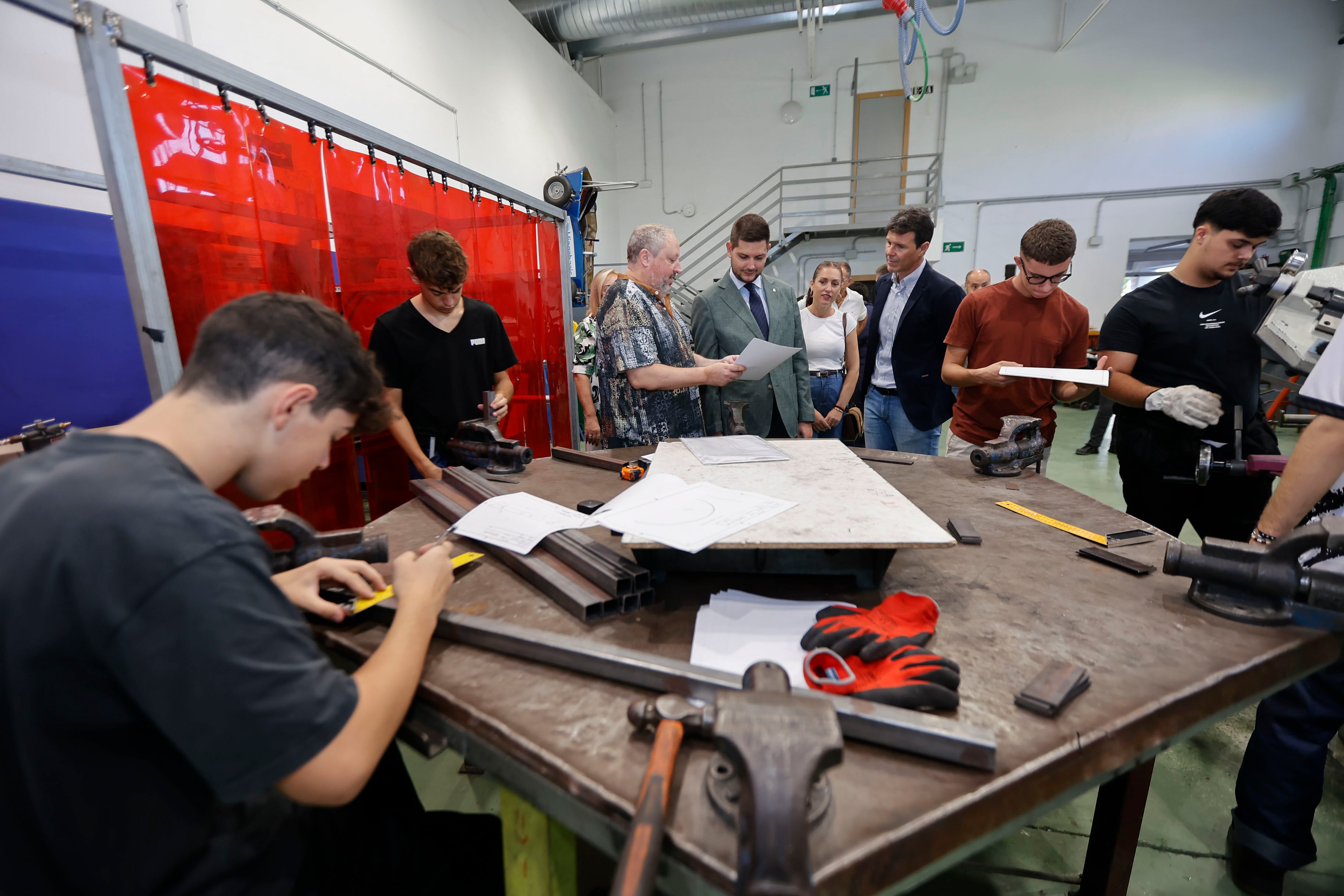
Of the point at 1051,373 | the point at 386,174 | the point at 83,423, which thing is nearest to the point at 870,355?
the point at 1051,373

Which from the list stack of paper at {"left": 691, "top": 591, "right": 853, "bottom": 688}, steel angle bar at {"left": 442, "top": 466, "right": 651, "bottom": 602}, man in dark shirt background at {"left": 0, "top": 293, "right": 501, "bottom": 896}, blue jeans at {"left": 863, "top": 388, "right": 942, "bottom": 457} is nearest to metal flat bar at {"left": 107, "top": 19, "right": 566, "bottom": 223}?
man in dark shirt background at {"left": 0, "top": 293, "right": 501, "bottom": 896}

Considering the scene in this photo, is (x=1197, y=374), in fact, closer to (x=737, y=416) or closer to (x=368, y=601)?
(x=737, y=416)

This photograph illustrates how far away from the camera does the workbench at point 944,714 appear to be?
562mm

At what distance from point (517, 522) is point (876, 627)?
28.6 inches

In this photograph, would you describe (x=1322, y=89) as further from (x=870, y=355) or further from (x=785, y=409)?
(x=785, y=409)

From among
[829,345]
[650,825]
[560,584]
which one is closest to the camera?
[650,825]

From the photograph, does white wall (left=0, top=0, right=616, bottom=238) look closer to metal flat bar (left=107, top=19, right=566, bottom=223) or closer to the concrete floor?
metal flat bar (left=107, top=19, right=566, bottom=223)

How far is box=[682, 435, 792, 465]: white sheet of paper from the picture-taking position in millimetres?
1385

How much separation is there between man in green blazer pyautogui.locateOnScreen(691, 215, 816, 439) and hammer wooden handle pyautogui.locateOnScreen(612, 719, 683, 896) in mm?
1942

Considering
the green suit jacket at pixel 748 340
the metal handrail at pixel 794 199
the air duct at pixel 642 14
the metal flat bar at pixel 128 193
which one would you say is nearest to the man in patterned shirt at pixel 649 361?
the green suit jacket at pixel 748 340

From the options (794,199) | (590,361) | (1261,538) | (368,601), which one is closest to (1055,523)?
(1261,538)

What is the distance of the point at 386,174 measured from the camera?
2348 mm

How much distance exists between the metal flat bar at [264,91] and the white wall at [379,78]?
1.95 ft

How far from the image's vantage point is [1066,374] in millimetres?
1740
